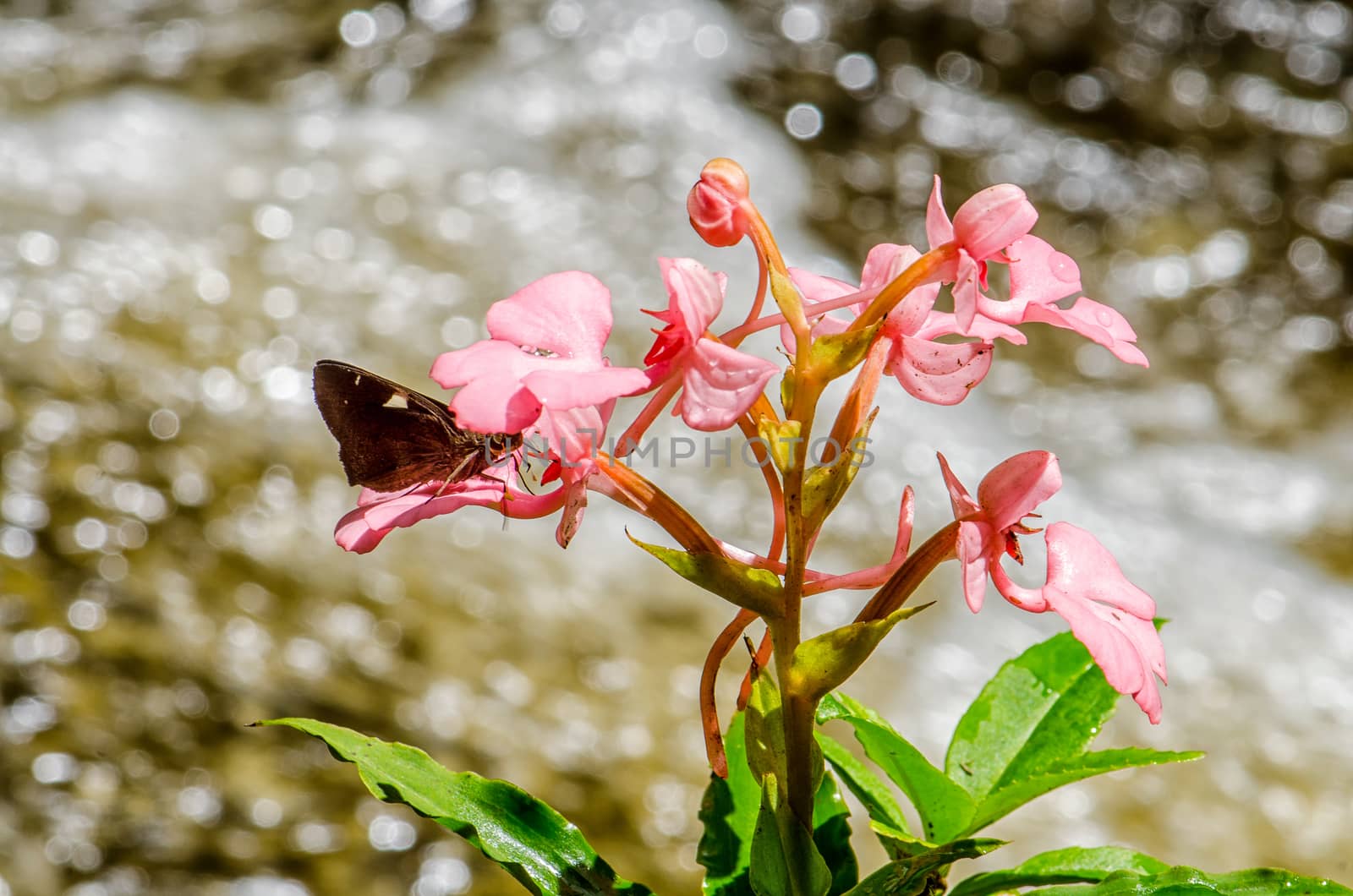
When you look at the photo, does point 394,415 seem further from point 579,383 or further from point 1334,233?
point 1334,233

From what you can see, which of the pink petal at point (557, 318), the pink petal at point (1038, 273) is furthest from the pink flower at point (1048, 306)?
the pink petal at point (557, 318)

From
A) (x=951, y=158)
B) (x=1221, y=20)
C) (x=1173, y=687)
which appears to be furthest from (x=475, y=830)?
(x=1221, y=20)

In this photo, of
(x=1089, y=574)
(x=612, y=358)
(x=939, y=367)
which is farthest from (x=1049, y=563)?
(x=612, y=358)

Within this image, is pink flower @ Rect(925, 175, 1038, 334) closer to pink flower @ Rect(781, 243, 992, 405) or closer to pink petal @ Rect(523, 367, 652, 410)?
pink flower @ Rect(781, 243, 992, 405)

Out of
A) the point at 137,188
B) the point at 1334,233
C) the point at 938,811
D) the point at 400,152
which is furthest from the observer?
the point at 1334,233

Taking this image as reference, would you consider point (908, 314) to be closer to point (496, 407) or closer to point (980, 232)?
point (980, 232)

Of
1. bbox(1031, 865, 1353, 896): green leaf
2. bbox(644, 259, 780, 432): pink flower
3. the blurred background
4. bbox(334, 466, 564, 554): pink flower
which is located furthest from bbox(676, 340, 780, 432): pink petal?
the blurred background
